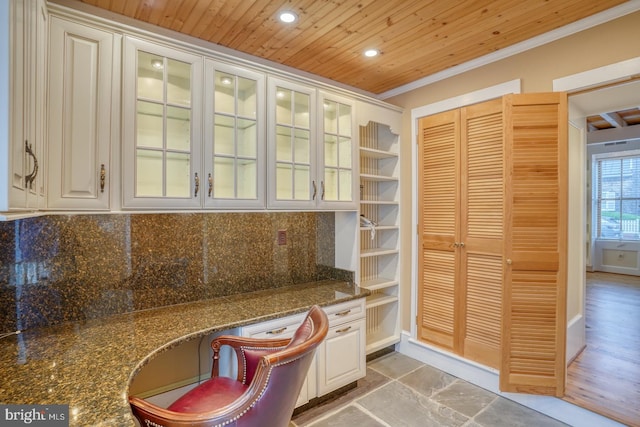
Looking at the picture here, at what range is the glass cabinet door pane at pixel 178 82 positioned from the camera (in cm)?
194

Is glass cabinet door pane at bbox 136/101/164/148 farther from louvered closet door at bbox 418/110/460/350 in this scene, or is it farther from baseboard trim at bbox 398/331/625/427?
baseboard trim at bbox 398/331/625/427

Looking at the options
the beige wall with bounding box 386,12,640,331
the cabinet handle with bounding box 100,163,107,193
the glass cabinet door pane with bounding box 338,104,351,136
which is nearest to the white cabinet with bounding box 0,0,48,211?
the cabinet handle with bounding box 100,163,107,193

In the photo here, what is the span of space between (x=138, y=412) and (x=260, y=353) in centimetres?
63

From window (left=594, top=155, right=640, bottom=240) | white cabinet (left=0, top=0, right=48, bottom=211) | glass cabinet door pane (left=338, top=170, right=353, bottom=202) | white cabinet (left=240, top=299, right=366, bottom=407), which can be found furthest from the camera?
window (left=594, top=155, right=640, bottom=240)

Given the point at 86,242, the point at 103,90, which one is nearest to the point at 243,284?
the point at 86,242

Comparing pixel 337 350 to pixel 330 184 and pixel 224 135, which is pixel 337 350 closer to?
pixel 330 184

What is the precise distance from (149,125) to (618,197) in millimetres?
8939

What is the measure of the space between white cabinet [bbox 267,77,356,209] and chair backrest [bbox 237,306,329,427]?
1.24 meters

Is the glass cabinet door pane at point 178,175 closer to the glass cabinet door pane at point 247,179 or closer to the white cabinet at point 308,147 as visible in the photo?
the glass cabinet door pane at point 247,179

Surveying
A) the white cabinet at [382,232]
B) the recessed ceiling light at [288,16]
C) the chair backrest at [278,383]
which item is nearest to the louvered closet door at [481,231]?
the white cabinet at [382,232]

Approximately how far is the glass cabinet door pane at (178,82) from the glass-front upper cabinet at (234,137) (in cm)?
11

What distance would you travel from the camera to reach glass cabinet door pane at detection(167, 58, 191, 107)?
194 cm

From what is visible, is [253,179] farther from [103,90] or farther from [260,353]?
[260,353]

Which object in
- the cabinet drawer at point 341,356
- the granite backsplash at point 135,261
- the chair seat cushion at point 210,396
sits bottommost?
the cabinet drawer at point 341,356
